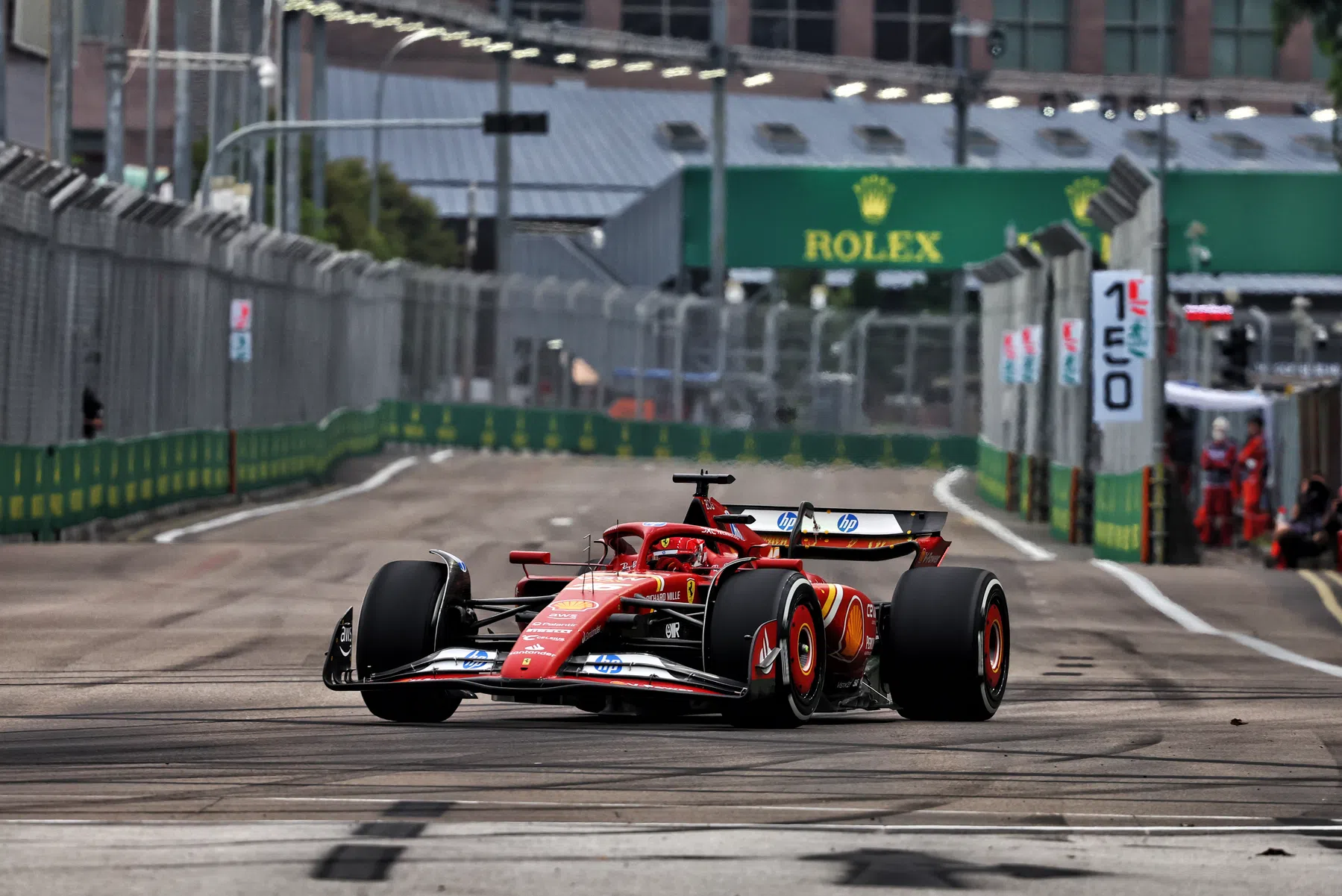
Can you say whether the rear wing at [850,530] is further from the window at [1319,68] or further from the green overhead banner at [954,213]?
the window at [1319,68]

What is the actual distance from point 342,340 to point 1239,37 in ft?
180

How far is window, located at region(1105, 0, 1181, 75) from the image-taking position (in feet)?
290

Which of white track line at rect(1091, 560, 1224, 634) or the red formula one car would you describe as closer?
the red formula one car

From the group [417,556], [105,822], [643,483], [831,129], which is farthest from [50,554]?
[831,129]

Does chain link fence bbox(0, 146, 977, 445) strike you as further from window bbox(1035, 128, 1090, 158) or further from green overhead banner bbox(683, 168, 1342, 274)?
window bbox(1035, 128, 1090, 158)

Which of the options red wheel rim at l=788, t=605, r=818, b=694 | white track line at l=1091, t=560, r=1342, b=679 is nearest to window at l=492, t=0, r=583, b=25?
white track line at l=1091, t=560, r=1342, b=679

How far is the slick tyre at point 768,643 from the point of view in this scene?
9.66 meters

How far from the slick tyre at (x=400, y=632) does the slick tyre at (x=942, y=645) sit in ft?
6.23

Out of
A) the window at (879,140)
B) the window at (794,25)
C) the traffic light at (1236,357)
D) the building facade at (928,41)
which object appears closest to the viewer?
the traffic light at (1236,357)

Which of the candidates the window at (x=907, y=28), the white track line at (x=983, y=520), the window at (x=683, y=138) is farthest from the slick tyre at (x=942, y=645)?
the window at (x=907, y=28)

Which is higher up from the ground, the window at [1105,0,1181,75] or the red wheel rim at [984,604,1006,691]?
the window at [1105,0,1181,75]

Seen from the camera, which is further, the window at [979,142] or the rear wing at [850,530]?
the window at [979,142]

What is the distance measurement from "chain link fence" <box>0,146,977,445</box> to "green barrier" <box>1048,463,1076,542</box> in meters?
10.4

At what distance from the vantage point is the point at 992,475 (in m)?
37.2
